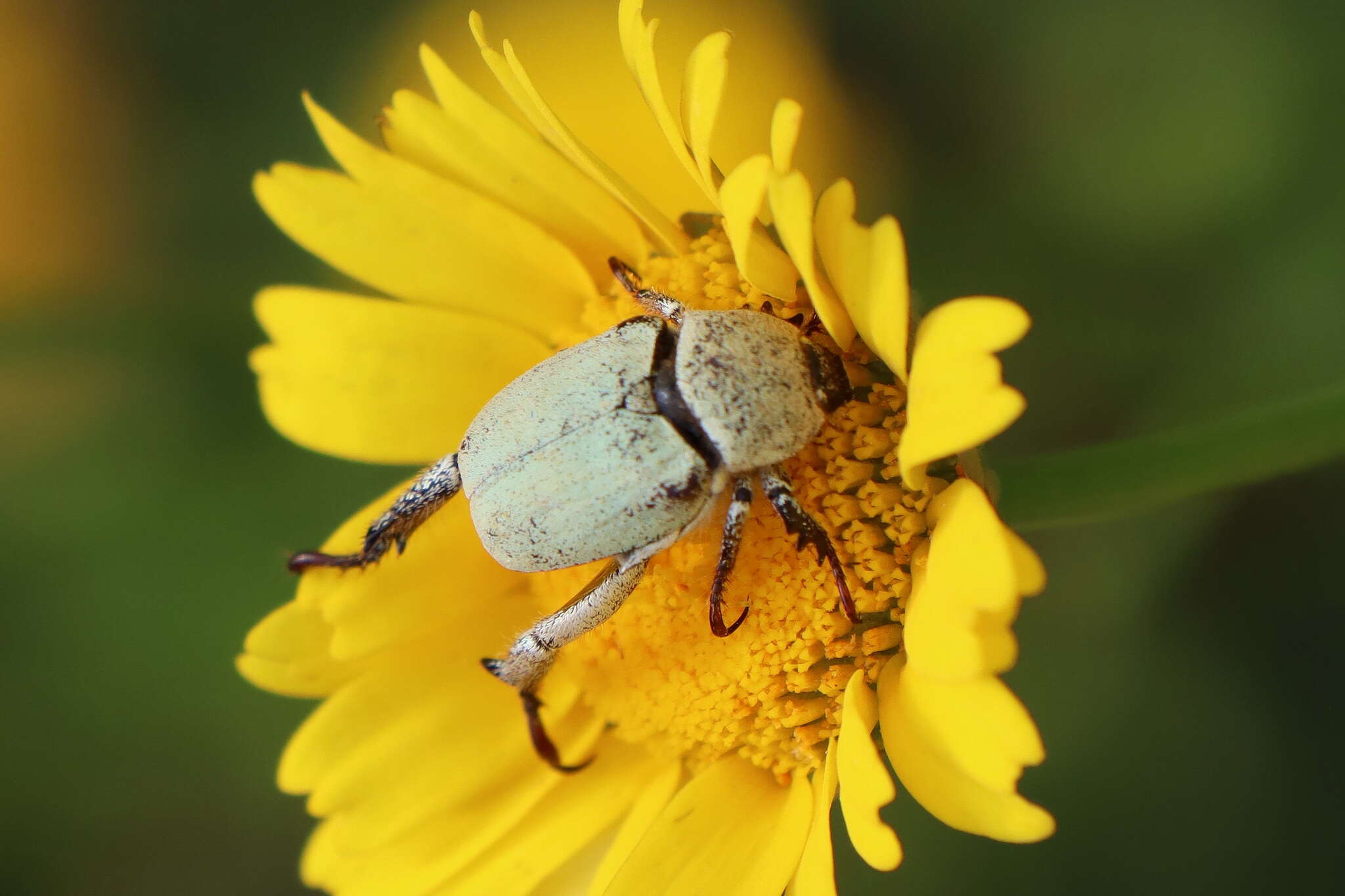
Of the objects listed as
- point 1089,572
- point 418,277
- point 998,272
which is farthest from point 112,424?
point 1089,572

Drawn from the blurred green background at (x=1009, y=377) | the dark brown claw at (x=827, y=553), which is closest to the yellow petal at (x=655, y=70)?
the dark brown claw at (x=827, y=553)

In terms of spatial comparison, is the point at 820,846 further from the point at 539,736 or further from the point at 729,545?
the point at 539,736

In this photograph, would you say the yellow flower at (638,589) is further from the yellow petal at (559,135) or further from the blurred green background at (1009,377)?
the blurred green background at (1009,377)

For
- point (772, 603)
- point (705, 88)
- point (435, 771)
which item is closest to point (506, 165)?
point (705, 88)

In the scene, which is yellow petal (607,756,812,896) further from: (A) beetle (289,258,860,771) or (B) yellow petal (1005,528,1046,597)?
(B) yellow petal (1005,528,1046,597)

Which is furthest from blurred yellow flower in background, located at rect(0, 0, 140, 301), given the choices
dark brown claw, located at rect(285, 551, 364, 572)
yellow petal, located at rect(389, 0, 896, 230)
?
dark brown claw, located at rect(285, 551, 364, 572)
